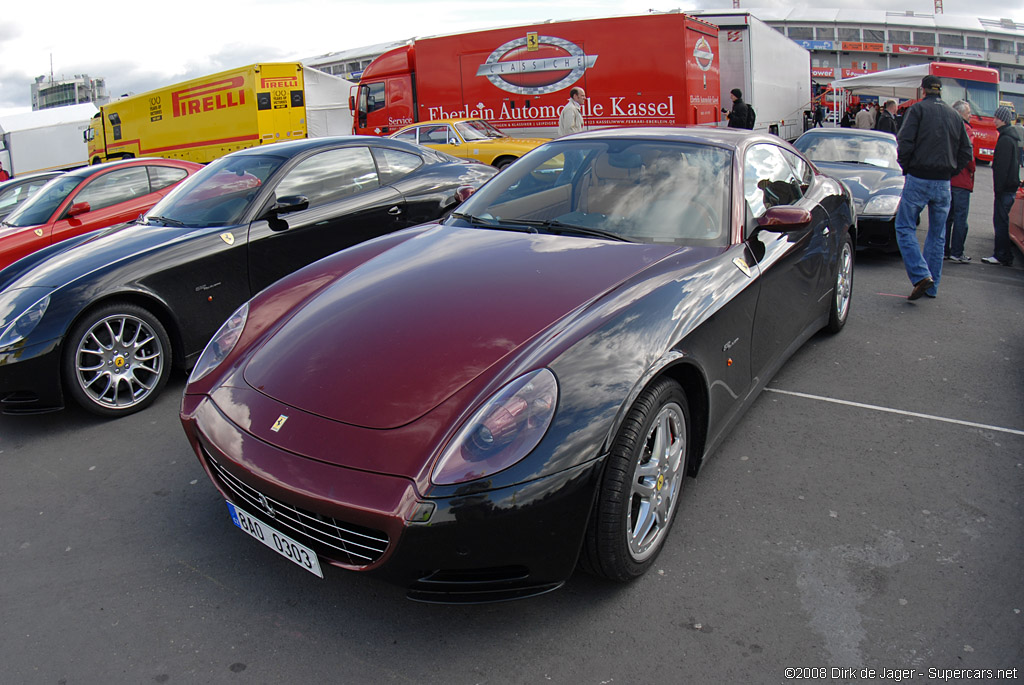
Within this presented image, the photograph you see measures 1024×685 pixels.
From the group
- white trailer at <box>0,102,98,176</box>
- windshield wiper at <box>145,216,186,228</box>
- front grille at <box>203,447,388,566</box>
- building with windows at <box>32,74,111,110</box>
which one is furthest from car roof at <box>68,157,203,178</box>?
building with windows at <box>32,74,111,110</box>

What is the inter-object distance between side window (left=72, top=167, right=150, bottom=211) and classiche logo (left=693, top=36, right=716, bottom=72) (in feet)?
40.8

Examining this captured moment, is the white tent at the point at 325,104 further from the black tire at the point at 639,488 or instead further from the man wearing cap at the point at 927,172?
the black tire at the point at 639,488

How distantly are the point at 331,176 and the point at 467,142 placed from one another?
9.07m

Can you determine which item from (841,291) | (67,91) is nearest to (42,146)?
(841,291)

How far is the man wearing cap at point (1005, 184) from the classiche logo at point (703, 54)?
9.21 meters

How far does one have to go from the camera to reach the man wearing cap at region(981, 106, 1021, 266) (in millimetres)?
8031

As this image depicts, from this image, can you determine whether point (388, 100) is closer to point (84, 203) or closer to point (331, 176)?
point (84, 203)

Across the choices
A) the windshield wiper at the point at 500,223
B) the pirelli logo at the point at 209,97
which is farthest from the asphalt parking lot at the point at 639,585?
the pirelli logo at the point at 209,97

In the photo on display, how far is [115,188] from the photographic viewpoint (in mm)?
7539

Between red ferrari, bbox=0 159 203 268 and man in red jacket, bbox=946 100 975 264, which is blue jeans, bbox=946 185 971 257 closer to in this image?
man in red jacket, bbox=946 100 975 264

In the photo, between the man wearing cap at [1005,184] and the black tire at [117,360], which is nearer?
the black tire at [117,360]

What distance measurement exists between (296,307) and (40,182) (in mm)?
8831

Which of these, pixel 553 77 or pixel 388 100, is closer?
pixel 553 77

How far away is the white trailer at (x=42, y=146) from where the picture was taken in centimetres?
3850
